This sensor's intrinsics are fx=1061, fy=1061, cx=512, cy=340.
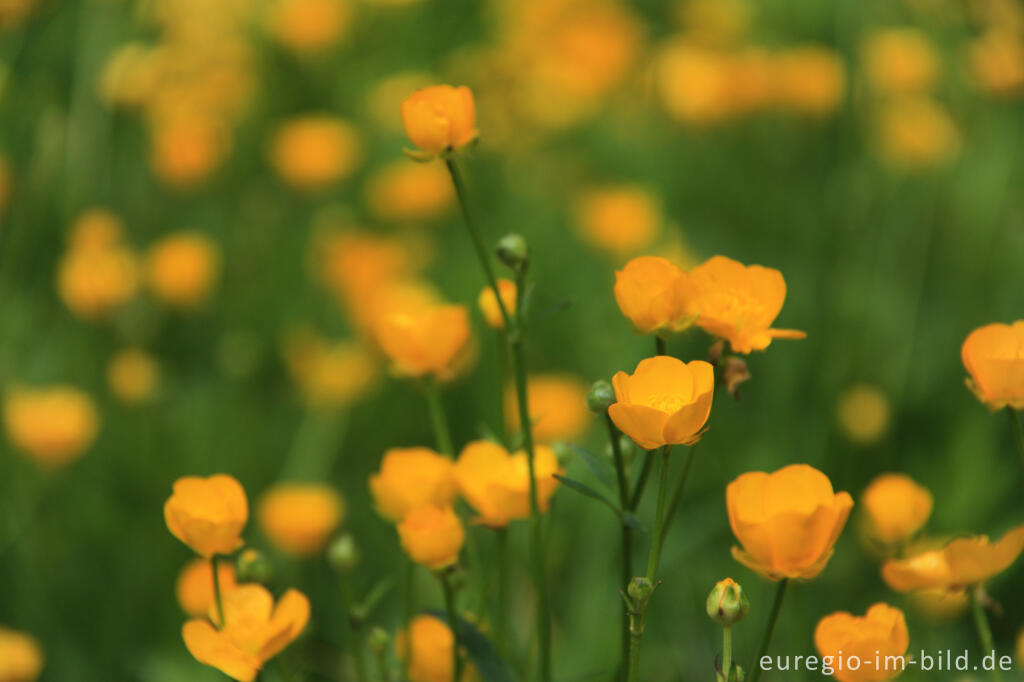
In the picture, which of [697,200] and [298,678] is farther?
[697,200]

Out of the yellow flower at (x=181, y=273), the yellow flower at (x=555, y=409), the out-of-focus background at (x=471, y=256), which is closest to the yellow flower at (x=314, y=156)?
the out-of-focus background at (x=471, y=256)

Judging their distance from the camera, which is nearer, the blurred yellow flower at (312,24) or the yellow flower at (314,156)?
the yellow flower at (314,156)

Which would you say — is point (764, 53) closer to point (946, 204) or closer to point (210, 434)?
point (946, 204)

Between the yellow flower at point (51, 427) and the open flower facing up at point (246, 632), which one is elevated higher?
the open flower facing up at point (246, 632)

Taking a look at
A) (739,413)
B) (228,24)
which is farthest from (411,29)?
(739,413)

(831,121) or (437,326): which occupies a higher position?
(437,326)

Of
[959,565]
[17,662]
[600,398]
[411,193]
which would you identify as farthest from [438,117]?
[411,193]

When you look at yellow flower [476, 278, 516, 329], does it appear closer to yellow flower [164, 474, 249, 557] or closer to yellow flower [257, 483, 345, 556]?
yellow flower [164, 474, 249, 557]

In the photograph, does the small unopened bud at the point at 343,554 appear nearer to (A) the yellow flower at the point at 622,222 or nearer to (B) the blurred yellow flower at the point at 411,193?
(A) the yellow flower at the point at 622,222
